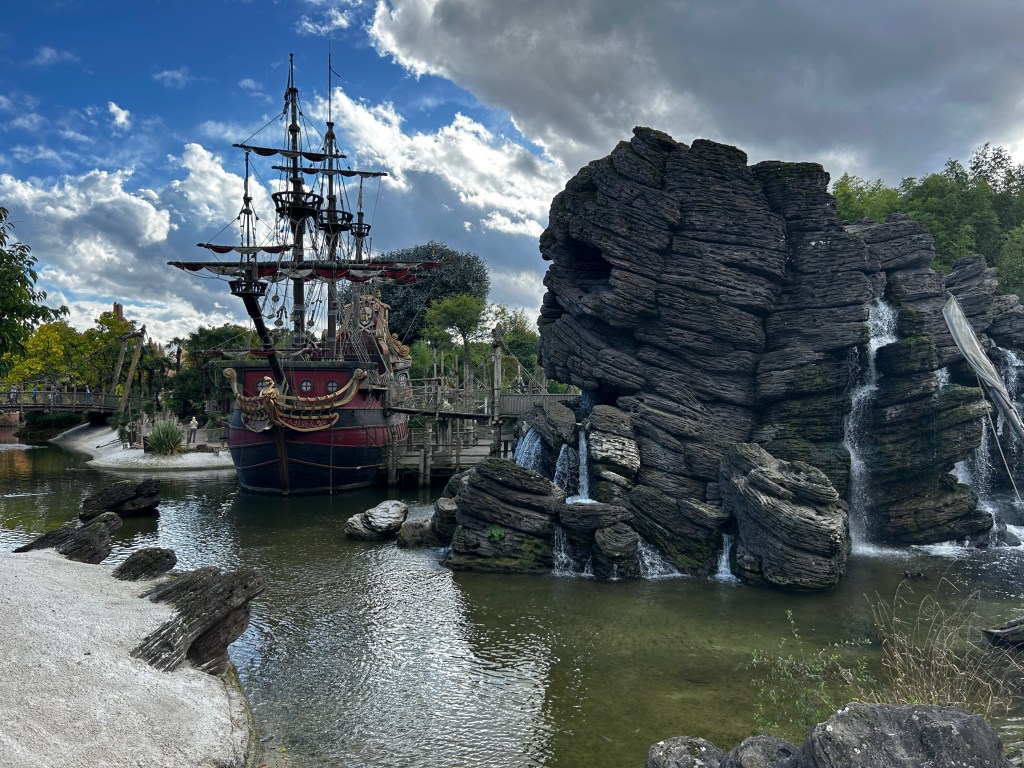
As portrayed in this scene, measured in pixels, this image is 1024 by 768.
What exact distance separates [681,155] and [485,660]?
18.8 m

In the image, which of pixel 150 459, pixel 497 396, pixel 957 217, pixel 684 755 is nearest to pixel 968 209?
pixel 957 217

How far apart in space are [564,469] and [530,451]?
9.07ft

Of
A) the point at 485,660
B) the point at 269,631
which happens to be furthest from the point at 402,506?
the point at 485,660

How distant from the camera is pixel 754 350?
2300cm

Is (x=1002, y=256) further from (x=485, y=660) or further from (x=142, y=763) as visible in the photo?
(x=142, y=763)

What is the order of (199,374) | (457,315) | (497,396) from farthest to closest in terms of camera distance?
(457,315)
(199,374)
(497,396)

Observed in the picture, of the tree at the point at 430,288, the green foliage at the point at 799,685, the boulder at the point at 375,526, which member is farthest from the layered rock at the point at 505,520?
the tree at the point at 430,288

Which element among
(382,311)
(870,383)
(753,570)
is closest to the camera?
(753,570)

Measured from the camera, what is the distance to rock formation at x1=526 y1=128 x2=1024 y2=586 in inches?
840

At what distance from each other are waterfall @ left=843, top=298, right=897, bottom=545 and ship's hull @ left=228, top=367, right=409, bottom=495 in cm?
2112

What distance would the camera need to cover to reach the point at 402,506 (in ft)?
78.6

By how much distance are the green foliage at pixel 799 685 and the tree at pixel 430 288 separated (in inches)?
2210

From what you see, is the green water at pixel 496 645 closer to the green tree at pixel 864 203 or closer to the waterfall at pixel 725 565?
the waterfall at pixel 725 565

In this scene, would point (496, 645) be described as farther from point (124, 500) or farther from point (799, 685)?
point (124, 500)
